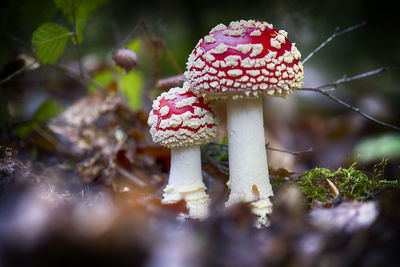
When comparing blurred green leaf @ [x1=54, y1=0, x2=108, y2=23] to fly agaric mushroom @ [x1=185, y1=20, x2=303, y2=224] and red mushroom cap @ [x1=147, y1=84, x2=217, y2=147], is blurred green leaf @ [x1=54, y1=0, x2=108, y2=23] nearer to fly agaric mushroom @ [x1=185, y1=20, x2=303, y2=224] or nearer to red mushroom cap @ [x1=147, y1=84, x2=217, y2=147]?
red mushroom cap @ [x1=147, y1=84, x2=217, y2=147]

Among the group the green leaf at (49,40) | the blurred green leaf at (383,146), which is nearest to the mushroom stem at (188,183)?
the green leaf at (49,40)

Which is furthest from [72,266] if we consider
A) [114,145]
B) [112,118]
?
[112,118]

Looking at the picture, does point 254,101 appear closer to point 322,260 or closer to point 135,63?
point 322,260

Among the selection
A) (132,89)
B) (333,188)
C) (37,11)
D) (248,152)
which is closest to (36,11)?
(37,11)

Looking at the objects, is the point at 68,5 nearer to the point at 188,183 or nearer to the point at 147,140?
the point at 147,140

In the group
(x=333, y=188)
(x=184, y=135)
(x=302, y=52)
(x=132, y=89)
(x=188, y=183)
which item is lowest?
(x=333, y=188)


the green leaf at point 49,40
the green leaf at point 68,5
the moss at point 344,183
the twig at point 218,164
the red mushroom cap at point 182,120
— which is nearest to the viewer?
the moss at point 344,183

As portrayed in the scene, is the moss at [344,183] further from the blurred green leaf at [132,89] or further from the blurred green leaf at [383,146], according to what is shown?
the blurred green leaf at [132,89]
